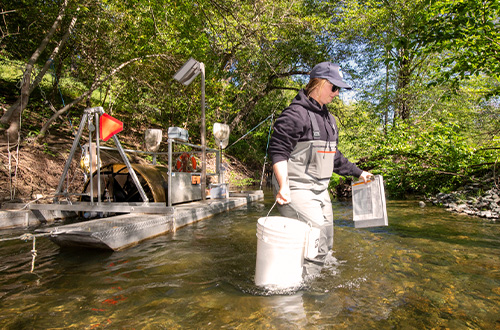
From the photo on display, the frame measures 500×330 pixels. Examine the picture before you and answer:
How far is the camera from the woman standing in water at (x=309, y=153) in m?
2.67

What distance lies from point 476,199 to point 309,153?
7.19 m

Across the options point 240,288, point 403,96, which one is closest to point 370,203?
point 240,288

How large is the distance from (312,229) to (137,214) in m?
4.37

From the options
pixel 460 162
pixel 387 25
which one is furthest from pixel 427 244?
pixel 387 25

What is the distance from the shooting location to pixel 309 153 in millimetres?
2771

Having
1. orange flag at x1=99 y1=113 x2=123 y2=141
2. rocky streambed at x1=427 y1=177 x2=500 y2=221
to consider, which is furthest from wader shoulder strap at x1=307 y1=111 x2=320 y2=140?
rocky streambed at x1=427 y1=177 x2=500 y2=221

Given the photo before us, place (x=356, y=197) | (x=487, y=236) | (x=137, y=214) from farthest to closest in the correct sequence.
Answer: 1. (x=137, y=214)
2. (x=487, y=236)
3. (x=356, y=197)

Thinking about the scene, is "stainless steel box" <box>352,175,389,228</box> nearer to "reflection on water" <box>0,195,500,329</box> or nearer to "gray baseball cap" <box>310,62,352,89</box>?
"reflection on water" <box>0,195,500,329</box>

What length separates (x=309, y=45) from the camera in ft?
58.0

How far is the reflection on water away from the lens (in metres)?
2.33

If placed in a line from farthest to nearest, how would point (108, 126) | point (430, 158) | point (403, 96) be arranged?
point (403, 96) < point (430, 158) < point (108, 126)

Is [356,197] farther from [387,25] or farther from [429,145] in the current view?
[387,25]

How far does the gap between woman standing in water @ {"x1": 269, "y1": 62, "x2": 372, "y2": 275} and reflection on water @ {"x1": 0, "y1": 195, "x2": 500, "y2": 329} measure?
22.8 inches

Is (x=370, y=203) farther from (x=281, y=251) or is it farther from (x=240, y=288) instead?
(x=240, y=288)
